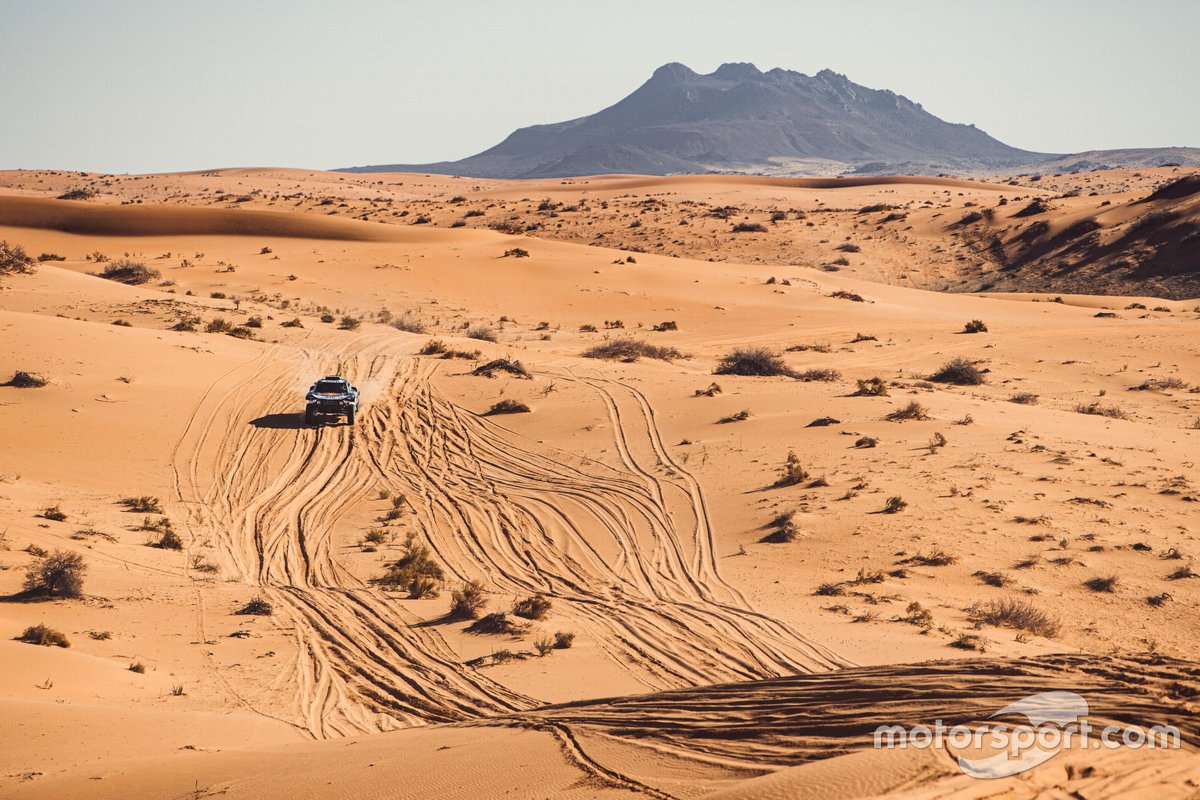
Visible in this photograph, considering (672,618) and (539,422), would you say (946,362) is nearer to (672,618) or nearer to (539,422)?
(539,422)

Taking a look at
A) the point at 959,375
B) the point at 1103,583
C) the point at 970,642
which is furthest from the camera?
the point at 959,375

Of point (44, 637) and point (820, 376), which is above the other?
point (820, 376)

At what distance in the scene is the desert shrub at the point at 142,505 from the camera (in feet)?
59.3

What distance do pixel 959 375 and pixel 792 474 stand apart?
13.0m

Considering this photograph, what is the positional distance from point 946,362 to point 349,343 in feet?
66.1

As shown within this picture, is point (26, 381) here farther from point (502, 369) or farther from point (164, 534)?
point (502, 369)

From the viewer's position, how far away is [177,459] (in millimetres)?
21281

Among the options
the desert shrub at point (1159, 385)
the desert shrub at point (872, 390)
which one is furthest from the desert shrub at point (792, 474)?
the desert shrub at point (1159, 385)

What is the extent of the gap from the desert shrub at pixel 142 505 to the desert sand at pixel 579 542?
4.8 inches

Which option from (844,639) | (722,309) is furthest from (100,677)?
(722,309)

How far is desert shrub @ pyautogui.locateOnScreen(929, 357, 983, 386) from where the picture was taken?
2998 cm

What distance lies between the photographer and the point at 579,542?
17141mm

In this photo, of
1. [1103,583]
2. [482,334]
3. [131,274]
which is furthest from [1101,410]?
[131,274]

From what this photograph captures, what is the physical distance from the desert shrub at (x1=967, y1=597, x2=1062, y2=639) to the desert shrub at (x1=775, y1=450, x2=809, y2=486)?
614cm
